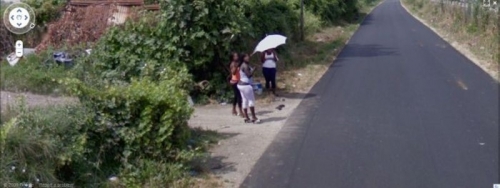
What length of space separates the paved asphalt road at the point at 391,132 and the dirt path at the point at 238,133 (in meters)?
0.24

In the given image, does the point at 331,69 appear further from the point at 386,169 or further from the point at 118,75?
the point at 386,169

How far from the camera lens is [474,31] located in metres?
35.3

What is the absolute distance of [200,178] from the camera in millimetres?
11953

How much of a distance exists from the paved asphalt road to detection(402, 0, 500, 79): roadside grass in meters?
1.51

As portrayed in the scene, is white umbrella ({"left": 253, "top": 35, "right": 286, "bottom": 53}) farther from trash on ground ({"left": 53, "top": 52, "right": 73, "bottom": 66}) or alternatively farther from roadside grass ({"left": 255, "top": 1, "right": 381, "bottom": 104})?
trash on ground ({"left": 53, "top": 52, "right": 73, "bottom": 66})

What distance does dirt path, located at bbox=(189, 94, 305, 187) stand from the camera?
41.8 feet

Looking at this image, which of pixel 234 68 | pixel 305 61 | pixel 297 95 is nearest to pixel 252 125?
pixel 234 68

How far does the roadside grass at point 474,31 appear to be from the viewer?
27809mm

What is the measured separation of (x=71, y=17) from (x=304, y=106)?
6.04 m

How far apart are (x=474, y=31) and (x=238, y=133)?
21.9 meters

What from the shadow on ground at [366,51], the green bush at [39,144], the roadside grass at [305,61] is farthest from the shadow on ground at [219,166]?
the shadow on ground at [366,51]

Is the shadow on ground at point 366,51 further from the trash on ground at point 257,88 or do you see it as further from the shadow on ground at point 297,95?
the trash on ground at point 257,88

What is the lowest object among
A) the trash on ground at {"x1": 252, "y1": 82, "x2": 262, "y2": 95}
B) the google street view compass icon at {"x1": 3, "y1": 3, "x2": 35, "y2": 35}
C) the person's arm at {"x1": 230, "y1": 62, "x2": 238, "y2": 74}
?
the trash on ground at {"x1": 252, "y1": 82, "x2": 262, "y2": 95}

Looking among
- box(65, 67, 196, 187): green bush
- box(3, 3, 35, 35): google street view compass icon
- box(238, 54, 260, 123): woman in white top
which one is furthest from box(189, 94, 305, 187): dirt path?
box(3, 3, 35, 35): google street view compass icon
